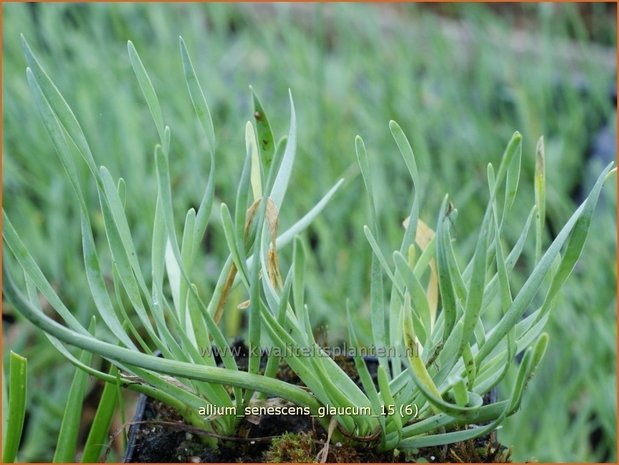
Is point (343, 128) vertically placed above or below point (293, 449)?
above

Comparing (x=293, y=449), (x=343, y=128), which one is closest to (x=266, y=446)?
(x=293, y=449)

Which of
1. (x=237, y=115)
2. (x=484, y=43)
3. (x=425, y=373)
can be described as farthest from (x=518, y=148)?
(x=484, y=43)

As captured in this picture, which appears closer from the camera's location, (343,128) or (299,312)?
(299,312)

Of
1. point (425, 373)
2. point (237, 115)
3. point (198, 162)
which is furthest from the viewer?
point (237, 115)

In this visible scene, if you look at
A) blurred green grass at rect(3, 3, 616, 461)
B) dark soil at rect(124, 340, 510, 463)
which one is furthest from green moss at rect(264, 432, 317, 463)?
blurred green grass at rect(3, 3, 616, 461)

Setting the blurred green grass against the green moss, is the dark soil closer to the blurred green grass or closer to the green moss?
the green moss

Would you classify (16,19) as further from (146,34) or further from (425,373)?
(425,373)

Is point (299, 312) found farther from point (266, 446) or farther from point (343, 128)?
point (343, 128)
